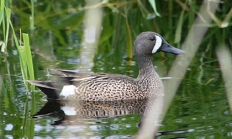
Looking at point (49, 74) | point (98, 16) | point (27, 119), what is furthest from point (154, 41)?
point (98, 16)

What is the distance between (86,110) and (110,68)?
52.9 inches

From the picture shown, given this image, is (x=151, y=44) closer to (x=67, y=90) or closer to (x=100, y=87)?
(x=100, y=87)

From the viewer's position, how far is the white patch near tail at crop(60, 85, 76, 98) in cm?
755

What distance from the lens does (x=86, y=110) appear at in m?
7.16

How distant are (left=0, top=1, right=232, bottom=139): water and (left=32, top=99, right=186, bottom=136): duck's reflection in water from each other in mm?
50

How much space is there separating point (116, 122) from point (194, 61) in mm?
2397

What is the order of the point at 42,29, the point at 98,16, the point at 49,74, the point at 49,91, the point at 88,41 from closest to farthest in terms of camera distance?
the point at 98,16 → the point at 49,91 → the point at 49,74 → the point at 88,41 → the point at 42,29

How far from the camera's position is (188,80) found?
7887 millimetres

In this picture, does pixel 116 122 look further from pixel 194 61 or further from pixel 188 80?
pixel 194 61

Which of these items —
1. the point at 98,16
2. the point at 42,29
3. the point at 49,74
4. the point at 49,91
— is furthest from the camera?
the point at 42,29

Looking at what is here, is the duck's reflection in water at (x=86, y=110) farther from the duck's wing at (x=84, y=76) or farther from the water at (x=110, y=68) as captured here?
the duck's wing at (x=84, y=76)

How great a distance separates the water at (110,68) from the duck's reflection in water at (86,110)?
50 millimetres

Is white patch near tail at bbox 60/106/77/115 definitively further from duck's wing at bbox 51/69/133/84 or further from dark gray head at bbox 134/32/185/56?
dark gray head at bbox 134/32/185/56

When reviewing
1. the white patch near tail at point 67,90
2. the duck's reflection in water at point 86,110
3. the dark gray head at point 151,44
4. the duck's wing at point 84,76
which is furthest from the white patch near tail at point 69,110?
the dark gray head at point 151,44
